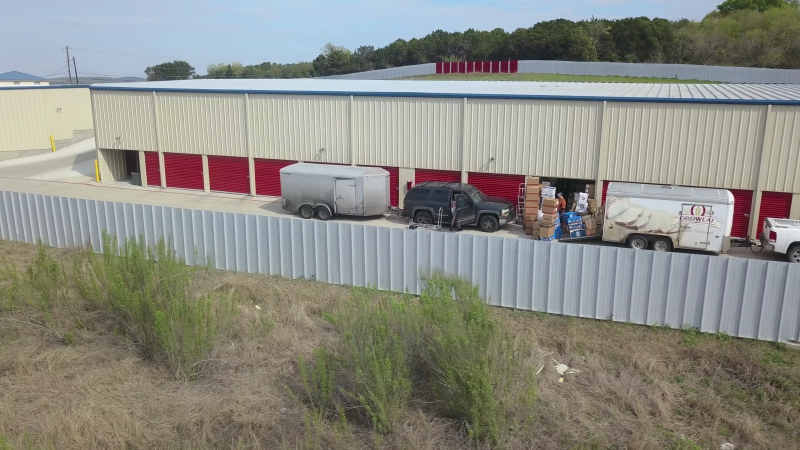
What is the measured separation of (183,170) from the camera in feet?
95.1

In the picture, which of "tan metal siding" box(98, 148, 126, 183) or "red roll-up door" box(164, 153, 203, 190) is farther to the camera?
"tan metal siding" box(98, 148, 126, 183)

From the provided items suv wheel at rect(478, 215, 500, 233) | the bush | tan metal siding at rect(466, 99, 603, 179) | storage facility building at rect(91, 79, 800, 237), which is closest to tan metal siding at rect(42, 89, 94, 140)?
storage facility building at rect(91, 79, 800, 237)

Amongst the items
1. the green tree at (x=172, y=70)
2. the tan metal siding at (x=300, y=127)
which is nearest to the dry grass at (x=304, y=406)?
the tan metal siding at (x=300, y=127)

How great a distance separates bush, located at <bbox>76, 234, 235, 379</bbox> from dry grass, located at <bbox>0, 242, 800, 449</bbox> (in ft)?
0.94

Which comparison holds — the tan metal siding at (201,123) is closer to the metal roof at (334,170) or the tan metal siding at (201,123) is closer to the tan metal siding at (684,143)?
the metal roof at (334,170)

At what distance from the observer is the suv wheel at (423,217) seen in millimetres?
22109

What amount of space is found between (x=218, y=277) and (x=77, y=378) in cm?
523

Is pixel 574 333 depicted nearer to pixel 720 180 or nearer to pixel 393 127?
pixel 720 180

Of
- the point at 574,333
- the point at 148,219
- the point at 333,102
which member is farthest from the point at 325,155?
the point at 574,333

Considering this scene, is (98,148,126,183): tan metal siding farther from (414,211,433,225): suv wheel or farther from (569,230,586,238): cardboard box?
(569,230,586,238): cardboard box

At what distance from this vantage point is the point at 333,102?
25.8 metres

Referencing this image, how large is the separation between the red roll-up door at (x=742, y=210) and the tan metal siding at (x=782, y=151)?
60 centimetres


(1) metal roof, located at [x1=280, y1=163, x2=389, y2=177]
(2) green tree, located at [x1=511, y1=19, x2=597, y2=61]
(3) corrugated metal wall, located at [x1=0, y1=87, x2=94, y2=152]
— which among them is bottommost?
(1) metal roof, located at [x1=280, y1=163, x2=389, y2=177]

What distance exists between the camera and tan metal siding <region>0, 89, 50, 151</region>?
35.5 metres
